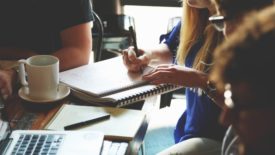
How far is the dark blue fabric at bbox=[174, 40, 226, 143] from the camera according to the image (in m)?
1.46

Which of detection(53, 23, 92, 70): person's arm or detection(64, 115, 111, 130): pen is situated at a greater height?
detection(53, 23, 92, 70): person's arm

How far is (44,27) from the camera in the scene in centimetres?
172

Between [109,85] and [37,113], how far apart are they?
9.3 inches

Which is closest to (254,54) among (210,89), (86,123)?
(86,123)

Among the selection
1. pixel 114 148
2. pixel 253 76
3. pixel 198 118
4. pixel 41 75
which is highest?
pixel 253 76

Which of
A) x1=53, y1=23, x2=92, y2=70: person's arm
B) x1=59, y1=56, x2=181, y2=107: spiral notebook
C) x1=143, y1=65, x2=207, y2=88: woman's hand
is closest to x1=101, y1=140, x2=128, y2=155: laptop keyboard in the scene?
x1=59, y1=56, x2=181, y2=107: spiral notebook

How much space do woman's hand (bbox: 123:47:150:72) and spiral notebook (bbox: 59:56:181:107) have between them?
2cm

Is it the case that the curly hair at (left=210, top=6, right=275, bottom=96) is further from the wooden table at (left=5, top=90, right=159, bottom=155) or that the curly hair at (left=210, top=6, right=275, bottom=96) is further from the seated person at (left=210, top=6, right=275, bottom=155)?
the wooden table at (left=5, top=90, right=159, bottom=155)

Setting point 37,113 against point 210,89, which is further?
point 210,89

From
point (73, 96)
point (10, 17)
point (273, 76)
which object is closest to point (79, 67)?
point (73, 96)

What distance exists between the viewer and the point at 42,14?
5.60 ft

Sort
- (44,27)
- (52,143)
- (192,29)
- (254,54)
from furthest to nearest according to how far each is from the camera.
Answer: (44,27) < (192,29) < (52,143) < (254,54)

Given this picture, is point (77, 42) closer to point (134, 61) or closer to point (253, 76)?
point (134, 61)

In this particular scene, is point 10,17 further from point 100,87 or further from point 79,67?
point 100,87
